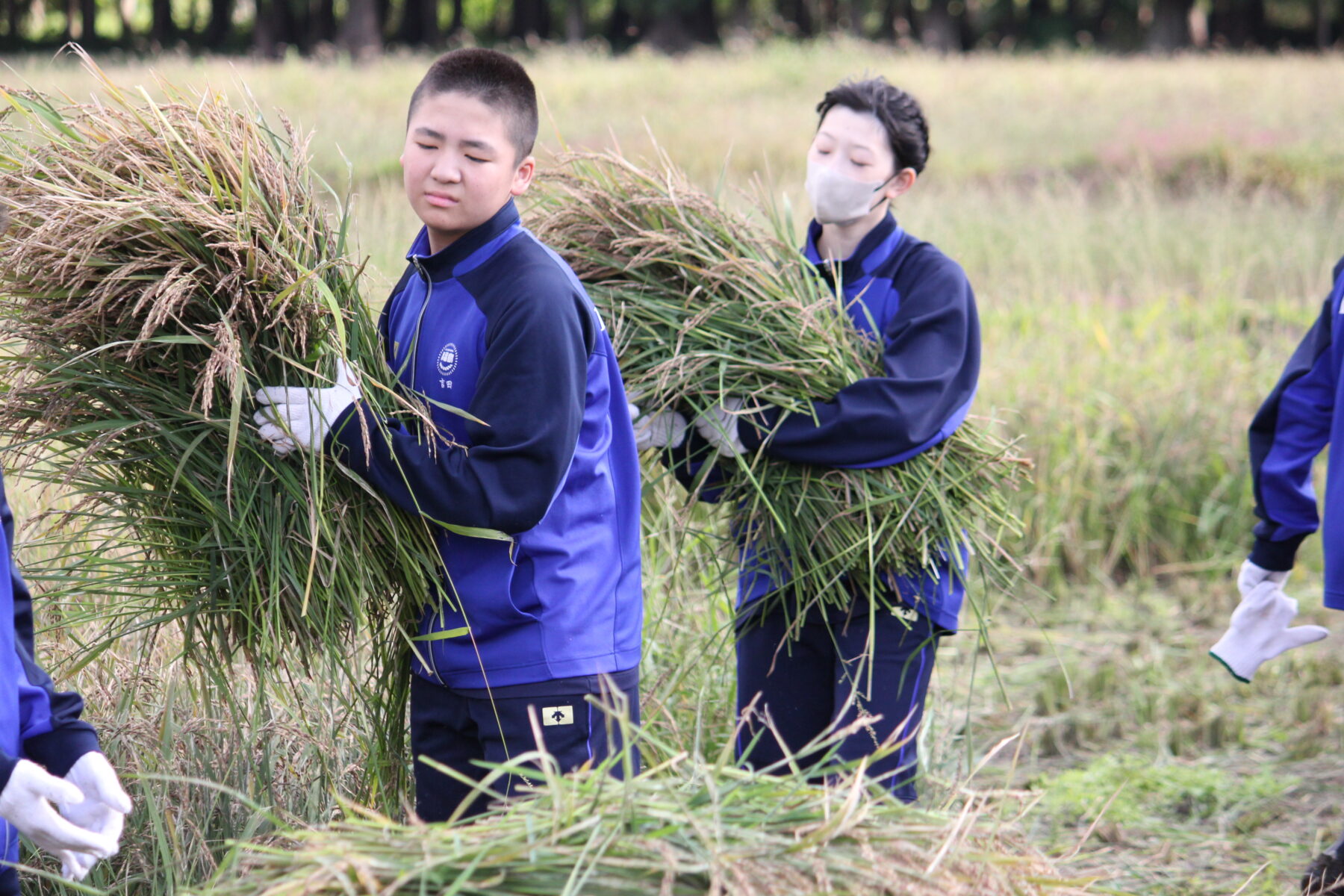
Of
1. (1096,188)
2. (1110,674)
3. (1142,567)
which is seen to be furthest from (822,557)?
(1096,188)

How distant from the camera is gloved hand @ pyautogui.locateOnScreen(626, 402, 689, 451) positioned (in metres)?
2.42

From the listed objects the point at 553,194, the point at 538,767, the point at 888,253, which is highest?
the point at 553,194

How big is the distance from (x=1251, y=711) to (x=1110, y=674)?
0.45 m

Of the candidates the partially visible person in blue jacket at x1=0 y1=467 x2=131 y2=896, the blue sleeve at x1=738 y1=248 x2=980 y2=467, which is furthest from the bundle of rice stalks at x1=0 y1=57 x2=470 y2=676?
the blue sleeve at x1=738 y1=248 x2=980 y2=467

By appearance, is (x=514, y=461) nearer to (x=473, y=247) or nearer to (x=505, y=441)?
(x=505, y=441)

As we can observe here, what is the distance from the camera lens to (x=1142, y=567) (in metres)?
5.19

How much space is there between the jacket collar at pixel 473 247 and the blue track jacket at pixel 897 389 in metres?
0.71

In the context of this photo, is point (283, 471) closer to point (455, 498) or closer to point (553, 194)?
point (455, 498)

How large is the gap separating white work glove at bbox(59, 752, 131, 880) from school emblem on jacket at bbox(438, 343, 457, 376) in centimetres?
71

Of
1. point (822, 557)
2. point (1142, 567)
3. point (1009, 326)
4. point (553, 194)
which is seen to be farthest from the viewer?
point (1009, 326)

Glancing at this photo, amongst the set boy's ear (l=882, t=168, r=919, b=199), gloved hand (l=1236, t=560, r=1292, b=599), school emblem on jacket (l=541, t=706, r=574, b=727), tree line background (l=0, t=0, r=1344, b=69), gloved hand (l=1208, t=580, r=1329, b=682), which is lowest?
gloved hand (l=1208, t=580, r=1329, b=682)

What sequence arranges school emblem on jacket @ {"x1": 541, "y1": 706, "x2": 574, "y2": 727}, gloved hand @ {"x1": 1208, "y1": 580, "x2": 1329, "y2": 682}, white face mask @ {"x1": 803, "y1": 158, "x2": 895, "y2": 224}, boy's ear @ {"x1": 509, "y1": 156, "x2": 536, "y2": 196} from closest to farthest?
school emblem on jacket @ {"x1": 541, "y1": 706, "x2": 574, "y2": 727} → boy's ear @ {"x1": 509, "y1": 156, "x2": 536, "y2": 196} → white face mask @ {"x1": 803, "y1": 158, "x2": 895, "y2": 224} → gloved hand @ {"x1": 1208, "y1": 580, "x2": 1329, "y2": 682}

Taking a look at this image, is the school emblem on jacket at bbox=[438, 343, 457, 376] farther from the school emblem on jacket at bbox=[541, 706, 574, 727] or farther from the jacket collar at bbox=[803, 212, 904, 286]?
the jacket collar at bbox=[803, 212, 904, 286]

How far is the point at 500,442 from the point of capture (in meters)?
1.76
